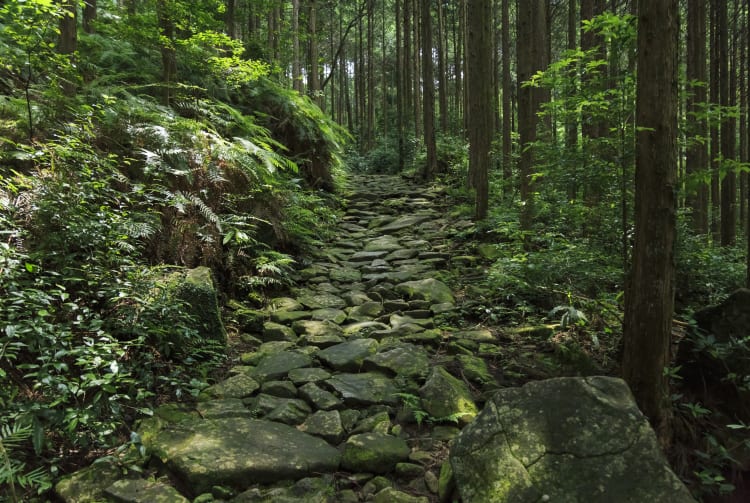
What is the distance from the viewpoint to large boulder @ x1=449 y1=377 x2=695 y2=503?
237 cm

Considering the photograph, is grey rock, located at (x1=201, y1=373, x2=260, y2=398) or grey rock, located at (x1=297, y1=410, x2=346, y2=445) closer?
grey rock, located at (x1=297, y1=410, x2=346, y2=445)

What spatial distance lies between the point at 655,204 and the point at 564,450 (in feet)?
5.76

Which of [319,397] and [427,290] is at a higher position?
[427,290]

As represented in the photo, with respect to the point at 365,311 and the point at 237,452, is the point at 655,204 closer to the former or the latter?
the point at 237,452

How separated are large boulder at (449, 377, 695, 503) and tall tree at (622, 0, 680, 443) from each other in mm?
578

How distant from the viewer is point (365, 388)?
153 inches

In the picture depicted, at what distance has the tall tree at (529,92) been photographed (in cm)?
771

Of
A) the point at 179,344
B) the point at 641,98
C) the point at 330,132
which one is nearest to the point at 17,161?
the point at 179,344

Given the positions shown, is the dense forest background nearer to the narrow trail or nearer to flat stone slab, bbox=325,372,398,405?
the narrow trail

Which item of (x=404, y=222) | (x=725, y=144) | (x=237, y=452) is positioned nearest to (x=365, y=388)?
(x=237, y=452)

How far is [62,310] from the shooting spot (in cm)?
336

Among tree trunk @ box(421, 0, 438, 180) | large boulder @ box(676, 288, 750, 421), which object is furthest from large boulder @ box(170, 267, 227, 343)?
tree trunk @ box(421, 0, 438, 180)

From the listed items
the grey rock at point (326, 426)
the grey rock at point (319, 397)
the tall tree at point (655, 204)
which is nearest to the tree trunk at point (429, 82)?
the tall tree at point (655, 204)

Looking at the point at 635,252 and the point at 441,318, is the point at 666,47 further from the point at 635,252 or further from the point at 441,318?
the point at 441,318
